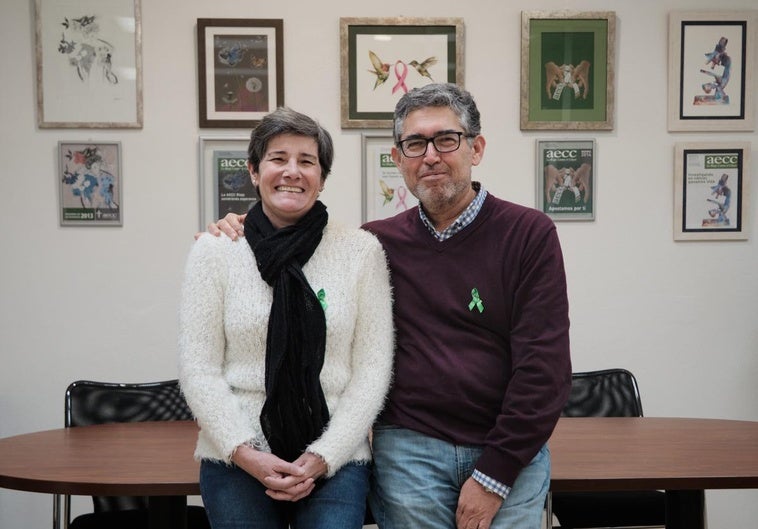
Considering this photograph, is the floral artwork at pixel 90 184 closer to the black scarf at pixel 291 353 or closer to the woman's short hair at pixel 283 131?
the woman's short hair at pixel 283 131

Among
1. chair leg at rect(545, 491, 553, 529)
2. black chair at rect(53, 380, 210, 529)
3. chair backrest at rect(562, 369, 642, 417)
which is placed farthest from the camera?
chair backrest at rect(562, 369, 642, 417)

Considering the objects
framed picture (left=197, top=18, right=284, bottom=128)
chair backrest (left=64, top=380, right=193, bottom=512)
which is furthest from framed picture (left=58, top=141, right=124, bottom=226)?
chair backrest (left=64, top=380, right=193, bottom=512)

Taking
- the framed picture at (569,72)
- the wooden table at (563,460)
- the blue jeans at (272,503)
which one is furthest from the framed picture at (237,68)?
the blue jeans at (272,503)

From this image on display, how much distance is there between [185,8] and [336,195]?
38.4 inches

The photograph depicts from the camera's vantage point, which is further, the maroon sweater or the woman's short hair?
the woman's short hair

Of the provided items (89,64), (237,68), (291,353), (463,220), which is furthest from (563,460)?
(89,64)

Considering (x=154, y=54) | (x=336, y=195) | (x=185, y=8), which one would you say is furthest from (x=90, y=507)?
(x=185, y=8)

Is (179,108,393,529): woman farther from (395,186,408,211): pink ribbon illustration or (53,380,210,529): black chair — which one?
(395,186,408,211): pink ribbon illustration

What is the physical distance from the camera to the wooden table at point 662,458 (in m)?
1.80

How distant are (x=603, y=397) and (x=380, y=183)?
4.04 feet

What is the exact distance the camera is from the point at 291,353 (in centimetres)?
167

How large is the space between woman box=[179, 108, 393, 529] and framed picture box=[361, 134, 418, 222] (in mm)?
1366

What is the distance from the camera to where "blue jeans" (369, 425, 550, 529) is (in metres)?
1.68

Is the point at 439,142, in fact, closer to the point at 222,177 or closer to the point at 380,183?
the point at 380,183
